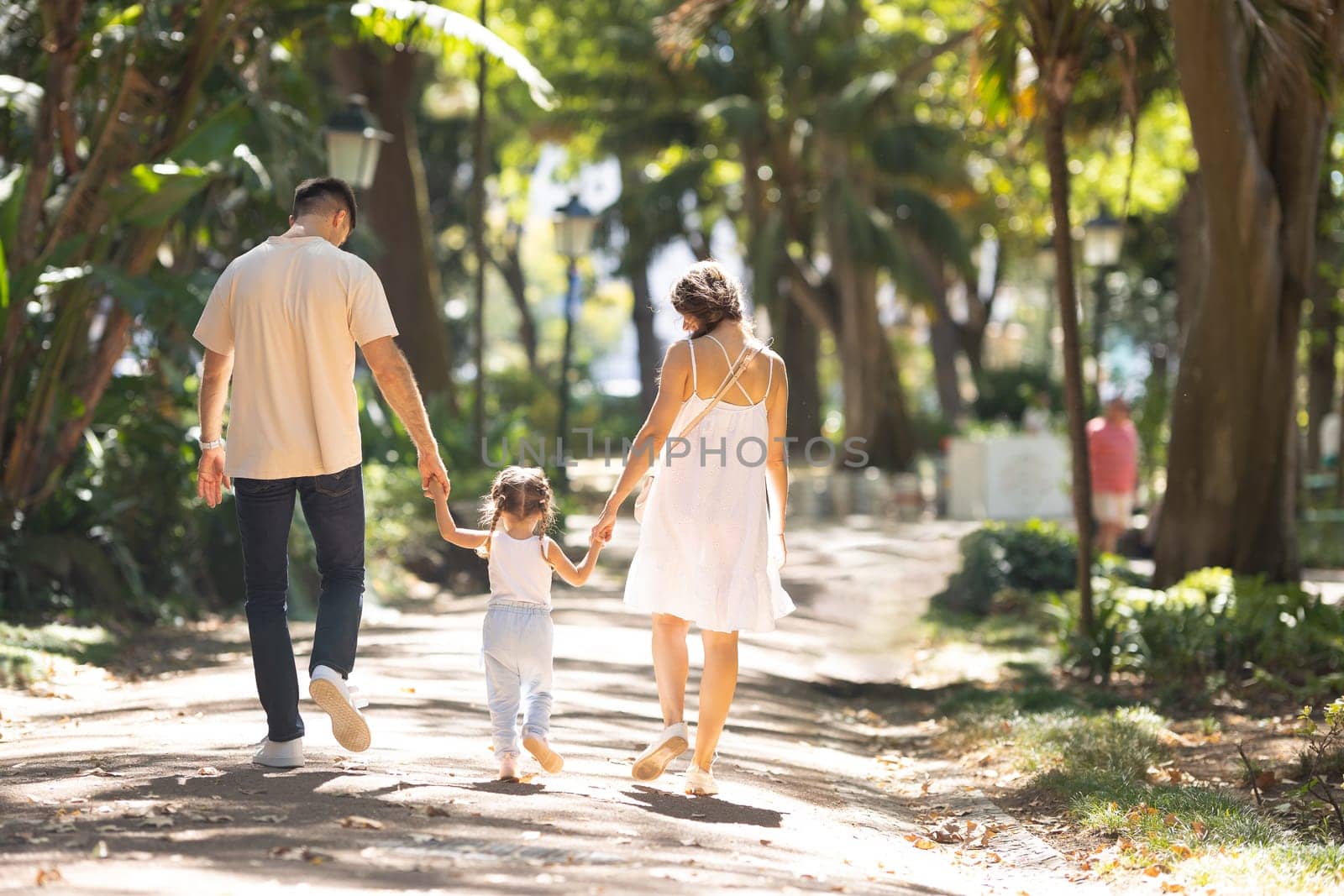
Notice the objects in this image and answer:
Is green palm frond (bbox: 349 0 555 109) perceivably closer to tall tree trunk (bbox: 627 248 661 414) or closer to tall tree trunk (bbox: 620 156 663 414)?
tall tree trunk (bbox: 620 156 663 414)

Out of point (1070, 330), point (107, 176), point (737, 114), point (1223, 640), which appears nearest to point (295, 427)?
point (1070, 330)

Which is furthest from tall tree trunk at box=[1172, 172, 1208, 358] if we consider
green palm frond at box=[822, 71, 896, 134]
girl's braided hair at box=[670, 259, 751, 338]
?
girl's braided hair at box=[670, 259, 751, 338]

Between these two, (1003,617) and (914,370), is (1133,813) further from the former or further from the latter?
(914,370)

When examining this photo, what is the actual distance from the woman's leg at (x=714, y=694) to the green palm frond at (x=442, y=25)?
639 cm

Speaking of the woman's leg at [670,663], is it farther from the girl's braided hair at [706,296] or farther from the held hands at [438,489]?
the girl's braided hair at [706,296]

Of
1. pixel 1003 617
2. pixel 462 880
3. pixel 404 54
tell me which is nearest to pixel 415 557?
pixel 1003 617

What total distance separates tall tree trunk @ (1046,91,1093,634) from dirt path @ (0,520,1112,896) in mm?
1841

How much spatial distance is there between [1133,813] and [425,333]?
47.7 ft

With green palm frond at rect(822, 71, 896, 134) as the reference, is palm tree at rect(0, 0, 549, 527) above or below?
below

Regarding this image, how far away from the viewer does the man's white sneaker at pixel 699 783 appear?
19.1 ft

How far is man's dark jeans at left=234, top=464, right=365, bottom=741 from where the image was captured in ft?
18.3

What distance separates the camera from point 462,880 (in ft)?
13.9

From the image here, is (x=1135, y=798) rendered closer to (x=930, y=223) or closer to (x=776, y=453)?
(x=776, y=453)

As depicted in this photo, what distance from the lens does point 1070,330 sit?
10141mm
